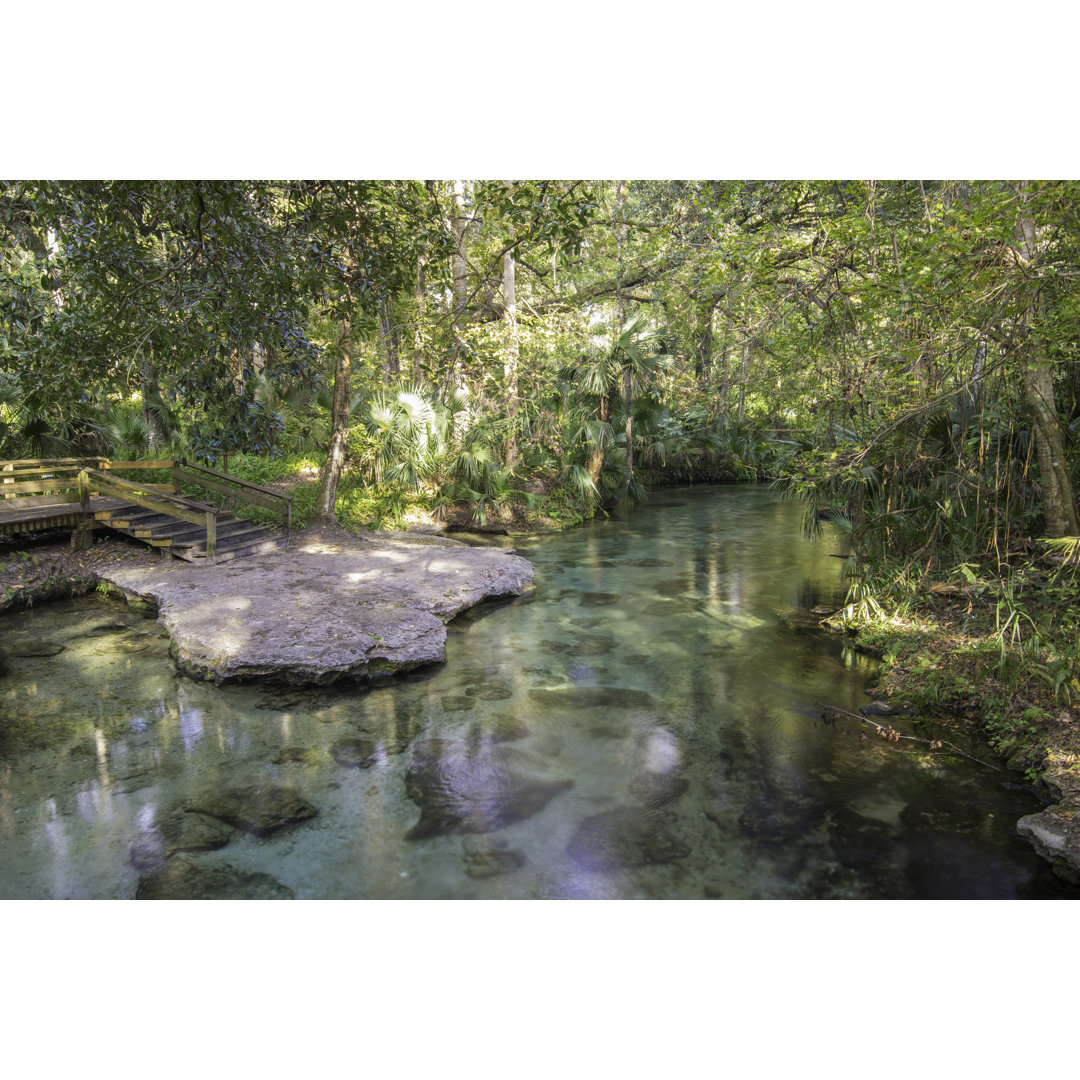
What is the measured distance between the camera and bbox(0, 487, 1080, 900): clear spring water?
367 centimetres

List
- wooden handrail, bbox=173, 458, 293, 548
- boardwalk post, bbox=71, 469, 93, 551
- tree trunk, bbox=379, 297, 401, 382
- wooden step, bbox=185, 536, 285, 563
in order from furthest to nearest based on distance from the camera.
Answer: tree trunk, bbox=379, 297, 401, 382 → wooden handrail, bbox=173, 458, 293, 548 → boardwalk post, bbox=71, 469, 93, 551 → wooden step, bbox=185, 536, 285, 563

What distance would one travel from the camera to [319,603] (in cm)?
737

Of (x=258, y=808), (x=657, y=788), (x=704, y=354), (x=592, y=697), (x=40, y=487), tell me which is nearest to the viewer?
(x=258, y=808)

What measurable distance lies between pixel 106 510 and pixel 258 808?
22.0ft

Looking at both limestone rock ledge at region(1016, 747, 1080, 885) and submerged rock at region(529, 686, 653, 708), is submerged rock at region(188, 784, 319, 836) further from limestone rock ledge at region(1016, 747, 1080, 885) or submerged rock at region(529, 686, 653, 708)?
limestone rock ledge at region(1016, 747, 1080, 885)

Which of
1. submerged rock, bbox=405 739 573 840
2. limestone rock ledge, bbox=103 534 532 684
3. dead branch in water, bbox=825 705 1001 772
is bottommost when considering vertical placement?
dead branch in water, bbox=825 705 1001 772

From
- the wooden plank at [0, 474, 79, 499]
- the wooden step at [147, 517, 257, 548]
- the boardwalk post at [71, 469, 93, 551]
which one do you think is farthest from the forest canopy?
the wooden step at [147, 517, 257, 548]

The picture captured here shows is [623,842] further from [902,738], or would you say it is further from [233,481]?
[233,481]

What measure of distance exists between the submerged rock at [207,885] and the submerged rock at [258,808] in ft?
1.25

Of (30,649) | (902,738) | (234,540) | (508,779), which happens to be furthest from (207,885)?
(234,540)

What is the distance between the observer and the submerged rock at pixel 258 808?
13.6 feet

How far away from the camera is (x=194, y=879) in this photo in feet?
12.0

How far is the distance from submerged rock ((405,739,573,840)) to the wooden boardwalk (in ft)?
18.6

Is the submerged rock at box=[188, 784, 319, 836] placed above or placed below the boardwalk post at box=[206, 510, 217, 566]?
below
